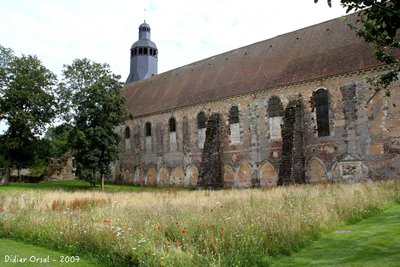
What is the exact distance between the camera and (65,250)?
8.61 m

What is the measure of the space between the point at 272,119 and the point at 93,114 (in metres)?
14.8

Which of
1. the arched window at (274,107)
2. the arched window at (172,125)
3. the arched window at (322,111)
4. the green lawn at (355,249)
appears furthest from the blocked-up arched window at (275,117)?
the green lawn at (355,249)

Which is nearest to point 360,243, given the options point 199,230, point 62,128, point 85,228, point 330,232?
point 330,232

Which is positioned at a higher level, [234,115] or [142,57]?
[142,57]

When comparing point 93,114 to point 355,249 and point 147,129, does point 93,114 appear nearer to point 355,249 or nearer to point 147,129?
point 147,129

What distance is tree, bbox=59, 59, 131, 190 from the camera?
3102cm

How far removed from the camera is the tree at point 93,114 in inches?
1221

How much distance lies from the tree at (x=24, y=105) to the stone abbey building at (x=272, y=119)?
920cm

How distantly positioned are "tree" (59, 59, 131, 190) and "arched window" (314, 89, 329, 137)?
16.6m

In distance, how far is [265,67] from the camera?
3042 cm

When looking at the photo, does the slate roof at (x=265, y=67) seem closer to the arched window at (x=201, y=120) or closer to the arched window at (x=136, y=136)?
the arched window at (x=201, y=120)

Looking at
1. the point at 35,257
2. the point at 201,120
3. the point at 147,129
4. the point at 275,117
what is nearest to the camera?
the point at 35,257

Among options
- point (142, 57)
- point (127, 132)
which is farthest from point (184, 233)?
point (142, 57)

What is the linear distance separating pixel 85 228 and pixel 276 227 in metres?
4.59
